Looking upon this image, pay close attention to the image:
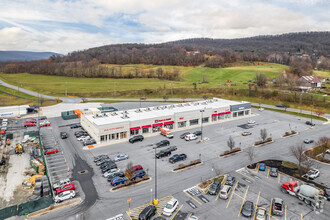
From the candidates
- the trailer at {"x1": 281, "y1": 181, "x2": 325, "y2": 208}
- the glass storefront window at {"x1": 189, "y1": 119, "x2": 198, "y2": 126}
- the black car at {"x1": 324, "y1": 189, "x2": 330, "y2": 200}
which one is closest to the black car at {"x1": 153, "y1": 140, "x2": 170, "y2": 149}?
the glass storefront window at {"x1": 189, "y1": 119, "x2": 198, "y2": 126}

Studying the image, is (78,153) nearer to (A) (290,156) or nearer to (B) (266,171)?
(B) (266,171)

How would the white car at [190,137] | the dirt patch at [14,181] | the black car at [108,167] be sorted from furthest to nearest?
the white car at [190,137] < the black car at [108,167] < the dirt patch at [14,181]

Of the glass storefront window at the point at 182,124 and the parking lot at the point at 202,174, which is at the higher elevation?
the glass storefront window at the point at 182,124

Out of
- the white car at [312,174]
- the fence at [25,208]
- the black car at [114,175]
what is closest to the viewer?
the fence at [25,208]

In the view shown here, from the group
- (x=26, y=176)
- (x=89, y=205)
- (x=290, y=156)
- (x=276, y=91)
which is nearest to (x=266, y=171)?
(x=290, y=156)

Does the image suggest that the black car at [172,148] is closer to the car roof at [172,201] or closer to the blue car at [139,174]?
A: the blue car at [139,174]

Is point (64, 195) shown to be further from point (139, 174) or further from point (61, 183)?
point (139, 174)

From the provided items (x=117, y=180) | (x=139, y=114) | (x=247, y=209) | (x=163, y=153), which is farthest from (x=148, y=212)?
(x=139, y=114)

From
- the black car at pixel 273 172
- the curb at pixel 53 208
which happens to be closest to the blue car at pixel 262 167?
the black car at pixel 273 172
